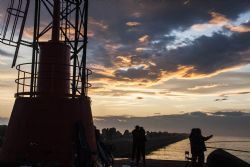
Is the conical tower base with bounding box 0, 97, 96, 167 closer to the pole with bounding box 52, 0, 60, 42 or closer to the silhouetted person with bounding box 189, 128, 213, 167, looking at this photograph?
the pole with bounding box 52, 0, 60, 42

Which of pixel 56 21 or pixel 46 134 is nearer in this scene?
pixel 46 134

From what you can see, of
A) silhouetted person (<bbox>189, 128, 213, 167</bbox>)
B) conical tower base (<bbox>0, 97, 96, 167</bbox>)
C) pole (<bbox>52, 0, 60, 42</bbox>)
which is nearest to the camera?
conical tower base (<bbox>0, 97, 96, 167</bbox>)

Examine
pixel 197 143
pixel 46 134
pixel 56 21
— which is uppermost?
pixel 56 21

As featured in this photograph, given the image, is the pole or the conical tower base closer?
the conical tower base

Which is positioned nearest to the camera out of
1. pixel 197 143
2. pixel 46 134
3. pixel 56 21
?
pixel 46 134

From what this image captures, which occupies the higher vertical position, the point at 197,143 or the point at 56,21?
the point at 56,21

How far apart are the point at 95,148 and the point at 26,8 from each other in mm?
6938

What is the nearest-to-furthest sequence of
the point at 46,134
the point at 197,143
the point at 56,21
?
the point at 46,134 < the point at 56,21 < the point at 197,143

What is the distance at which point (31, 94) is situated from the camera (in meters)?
17.0

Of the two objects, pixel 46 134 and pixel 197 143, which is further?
pixel 197 143

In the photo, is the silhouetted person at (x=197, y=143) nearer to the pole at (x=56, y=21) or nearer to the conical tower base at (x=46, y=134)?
the conical tower base at (x=46, y=134)

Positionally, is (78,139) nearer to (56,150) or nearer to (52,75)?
(56,150)

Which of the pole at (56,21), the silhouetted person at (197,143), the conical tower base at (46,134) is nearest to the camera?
the conical tower base at (46,134)

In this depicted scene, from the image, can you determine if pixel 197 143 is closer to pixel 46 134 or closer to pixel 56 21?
pixel 46 134
